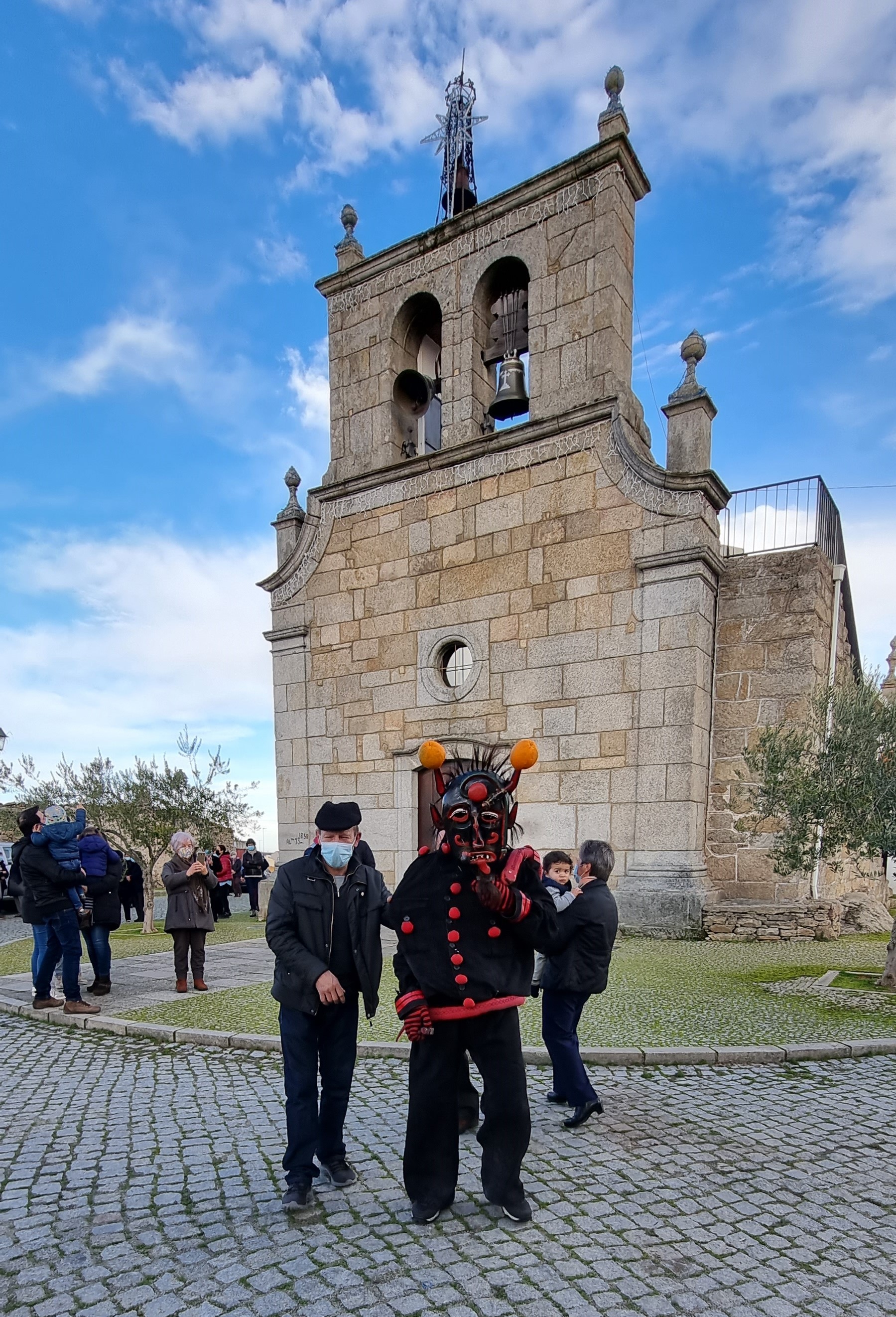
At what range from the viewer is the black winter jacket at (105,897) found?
23.9 ft

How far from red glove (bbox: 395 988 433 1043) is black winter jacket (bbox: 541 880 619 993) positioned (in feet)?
4.21

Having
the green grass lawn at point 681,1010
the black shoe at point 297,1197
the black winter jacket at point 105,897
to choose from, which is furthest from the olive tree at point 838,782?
the black winter jacket at point 105,897

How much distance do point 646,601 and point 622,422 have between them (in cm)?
269

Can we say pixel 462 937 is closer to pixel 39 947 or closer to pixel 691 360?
pixel 39 947

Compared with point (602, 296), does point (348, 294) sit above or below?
above

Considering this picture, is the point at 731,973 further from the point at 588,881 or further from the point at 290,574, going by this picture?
the point at 290,574

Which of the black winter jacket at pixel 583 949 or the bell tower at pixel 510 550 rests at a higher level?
the bell tower at pixel 510 550

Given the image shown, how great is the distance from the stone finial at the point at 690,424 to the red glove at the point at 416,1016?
9522 millimetres

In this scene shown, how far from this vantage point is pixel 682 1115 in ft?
13.9

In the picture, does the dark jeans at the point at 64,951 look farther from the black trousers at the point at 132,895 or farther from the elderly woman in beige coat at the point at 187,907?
the black trousers at the point at 132,895

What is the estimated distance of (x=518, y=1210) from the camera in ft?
10.2

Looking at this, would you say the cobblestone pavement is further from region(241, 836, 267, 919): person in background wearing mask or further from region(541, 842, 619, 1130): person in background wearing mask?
region(241, 836, 267, 919): person in background wearing mask

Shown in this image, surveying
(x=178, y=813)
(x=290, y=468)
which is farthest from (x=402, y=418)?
(x=178, y=813)

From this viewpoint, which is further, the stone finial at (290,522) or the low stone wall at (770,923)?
the stone finial at (290,522)
